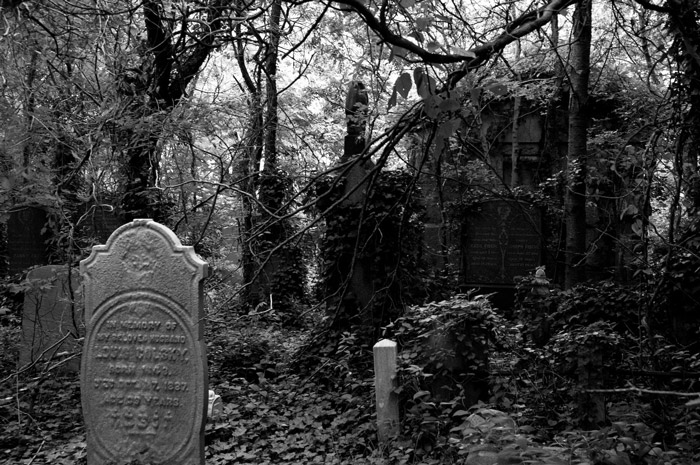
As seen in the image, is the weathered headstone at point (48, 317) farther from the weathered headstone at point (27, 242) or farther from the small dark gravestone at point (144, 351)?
the weathered headstone at point (27, 242)

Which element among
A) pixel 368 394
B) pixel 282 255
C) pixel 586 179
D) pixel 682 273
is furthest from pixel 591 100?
pixel 368 394

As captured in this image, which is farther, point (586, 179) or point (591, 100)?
point (591, 100)

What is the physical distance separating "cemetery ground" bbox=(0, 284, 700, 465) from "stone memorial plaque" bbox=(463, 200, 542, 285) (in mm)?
5429

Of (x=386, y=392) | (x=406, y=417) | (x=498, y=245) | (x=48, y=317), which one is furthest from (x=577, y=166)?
(x=48, y=317)

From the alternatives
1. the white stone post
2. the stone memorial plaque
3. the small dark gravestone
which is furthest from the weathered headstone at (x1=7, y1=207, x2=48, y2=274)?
the white stone post

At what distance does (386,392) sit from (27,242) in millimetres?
10277

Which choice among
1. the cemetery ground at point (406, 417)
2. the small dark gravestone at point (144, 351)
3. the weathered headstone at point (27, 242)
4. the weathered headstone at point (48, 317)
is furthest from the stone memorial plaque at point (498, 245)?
the weathered headstone at point (27, 242)

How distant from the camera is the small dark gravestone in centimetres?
477

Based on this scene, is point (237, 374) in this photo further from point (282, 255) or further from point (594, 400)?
point (282, 255)

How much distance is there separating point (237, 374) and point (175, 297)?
8.51 ft

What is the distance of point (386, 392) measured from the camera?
5.05m

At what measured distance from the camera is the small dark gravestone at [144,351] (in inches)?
188

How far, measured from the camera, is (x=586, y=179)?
8.51 metres

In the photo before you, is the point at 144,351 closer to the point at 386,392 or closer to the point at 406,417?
the point at 386,392
